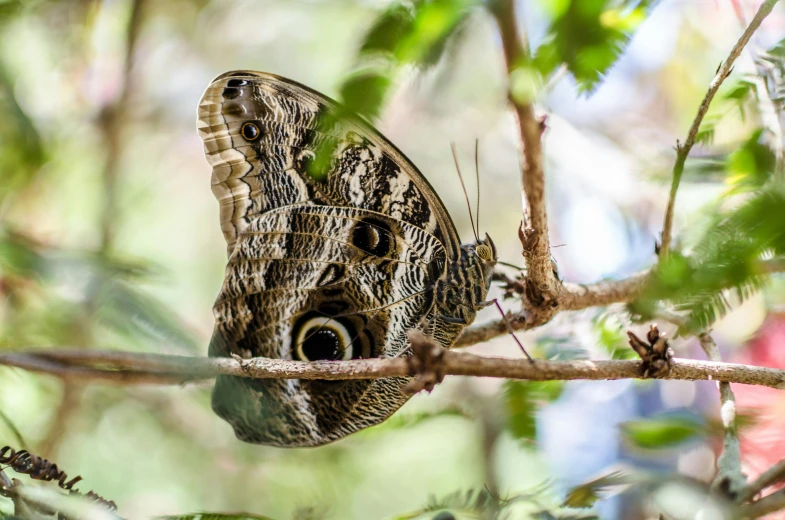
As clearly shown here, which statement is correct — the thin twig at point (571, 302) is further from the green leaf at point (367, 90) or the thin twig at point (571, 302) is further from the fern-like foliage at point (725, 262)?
the green leaf at point (367, 90)

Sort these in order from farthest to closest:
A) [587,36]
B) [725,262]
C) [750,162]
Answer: [750,162], [725,262], [587,36]

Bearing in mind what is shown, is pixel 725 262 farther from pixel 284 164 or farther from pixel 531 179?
pixel 284 164

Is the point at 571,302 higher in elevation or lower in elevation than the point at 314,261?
lower

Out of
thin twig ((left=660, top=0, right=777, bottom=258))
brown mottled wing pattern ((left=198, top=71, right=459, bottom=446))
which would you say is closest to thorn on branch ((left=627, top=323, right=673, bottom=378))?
thin twig ((left=660, top=0, right=777, bottom=258))

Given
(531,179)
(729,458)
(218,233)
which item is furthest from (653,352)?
(218,233)

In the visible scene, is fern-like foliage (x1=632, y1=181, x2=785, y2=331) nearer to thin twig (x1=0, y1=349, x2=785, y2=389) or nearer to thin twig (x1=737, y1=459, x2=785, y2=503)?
thin twig (x1=0, y1=349, x2=785, y2=389)

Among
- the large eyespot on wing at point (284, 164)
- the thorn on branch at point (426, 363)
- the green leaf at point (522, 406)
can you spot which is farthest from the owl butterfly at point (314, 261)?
the thorn on branch at point (426, 363)

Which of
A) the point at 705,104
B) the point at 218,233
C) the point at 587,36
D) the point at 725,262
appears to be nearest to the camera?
the point at 587,36

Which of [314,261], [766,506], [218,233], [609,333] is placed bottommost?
[766,506]
